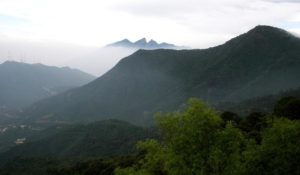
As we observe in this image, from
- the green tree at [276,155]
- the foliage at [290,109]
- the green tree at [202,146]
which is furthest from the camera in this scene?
the foliage at [290,109]

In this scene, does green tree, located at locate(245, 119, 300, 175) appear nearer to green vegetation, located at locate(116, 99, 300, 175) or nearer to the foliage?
green vegetation, located at locate(116, 99, 300, 175)

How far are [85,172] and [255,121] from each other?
56697 mm

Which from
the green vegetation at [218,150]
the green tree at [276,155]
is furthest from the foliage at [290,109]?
the green vegetation at [218,150]

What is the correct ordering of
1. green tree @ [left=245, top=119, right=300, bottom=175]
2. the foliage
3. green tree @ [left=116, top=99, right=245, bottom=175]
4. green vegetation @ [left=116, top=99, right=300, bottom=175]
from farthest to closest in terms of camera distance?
1. the foliage
2. green tree @ [left=245, top=119, right=300, bottom=175]
3. green vegetation @ [left=116, top=99, right=300, bottom=175]
4. green tree @ [left=116, top=99, right=245, bottom=175]

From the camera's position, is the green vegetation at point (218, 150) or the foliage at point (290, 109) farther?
the foliage at point (290, 109)

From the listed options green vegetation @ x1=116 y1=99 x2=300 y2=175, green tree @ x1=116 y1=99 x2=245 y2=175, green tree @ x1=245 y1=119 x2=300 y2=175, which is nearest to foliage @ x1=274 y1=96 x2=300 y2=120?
green tree @ x1=245 y1=119 x2=300 y2=175

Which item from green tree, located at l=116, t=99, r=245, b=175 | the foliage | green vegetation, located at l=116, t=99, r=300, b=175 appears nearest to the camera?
green tree, located at l=116, t=99, r=245, b=175

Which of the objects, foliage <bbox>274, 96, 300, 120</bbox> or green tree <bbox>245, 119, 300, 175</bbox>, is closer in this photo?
green tree <bbox>245, 119, 300, 175</bbox>

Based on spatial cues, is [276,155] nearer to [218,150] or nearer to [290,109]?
[218,150]

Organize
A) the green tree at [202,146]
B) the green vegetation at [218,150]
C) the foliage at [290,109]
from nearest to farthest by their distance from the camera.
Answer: the green tree at [202,146], the green vegetation at [218,150], the foliage at [290,109]

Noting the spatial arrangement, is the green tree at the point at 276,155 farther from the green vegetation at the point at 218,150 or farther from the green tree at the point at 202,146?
the green tree at the point at 202,146

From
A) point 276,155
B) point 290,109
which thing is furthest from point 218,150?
point 290,109

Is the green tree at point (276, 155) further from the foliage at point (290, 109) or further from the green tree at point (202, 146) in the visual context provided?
the foliage at point (290, 109)

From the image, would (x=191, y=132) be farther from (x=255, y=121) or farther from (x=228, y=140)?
(x=255, y=121)
